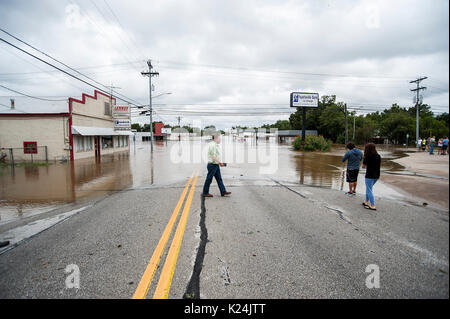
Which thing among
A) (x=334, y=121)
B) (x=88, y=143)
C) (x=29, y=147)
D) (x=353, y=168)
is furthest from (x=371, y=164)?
(x=334, y=121)

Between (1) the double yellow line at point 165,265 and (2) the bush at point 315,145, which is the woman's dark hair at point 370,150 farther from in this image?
(2) the bush at point 315,145

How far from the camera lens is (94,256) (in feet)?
11.7

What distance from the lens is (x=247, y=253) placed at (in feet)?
11.9

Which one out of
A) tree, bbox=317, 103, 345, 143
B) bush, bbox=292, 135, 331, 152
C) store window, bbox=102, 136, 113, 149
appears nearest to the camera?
store window, bbox=102, 136, 113, 149

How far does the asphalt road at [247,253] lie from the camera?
8.76 feet

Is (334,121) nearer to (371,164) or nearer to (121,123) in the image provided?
(121,123)

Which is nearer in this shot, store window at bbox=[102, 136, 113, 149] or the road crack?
the road crack

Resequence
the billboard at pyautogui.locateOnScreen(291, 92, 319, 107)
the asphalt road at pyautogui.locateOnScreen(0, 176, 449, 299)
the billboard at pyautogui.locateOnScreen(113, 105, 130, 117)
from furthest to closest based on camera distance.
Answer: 1. the billboard at pyautogui.locateOnScreen(291, 92, 319, 107)
2. the billboard at pyautogui.locateOnScreen(113, 105, 130, 117)
3. the asphalt road at pyautogui.locateOnScreen(0, 176, 449, 299)

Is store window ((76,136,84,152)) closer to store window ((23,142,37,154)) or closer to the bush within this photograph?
store window ((23,142,37,154))

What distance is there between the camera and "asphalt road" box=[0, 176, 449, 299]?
8.76 feet

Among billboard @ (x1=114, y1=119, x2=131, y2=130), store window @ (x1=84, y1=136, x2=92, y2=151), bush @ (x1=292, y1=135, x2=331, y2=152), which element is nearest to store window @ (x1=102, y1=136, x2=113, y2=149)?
billboard @ (x1=114, y1=119, x2=131, y2=130)

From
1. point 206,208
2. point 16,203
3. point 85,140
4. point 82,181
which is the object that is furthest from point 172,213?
point 85,140

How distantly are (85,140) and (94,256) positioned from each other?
71.7 ft
